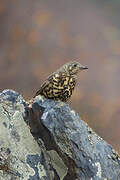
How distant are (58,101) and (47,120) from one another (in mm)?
304

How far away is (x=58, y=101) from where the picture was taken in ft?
10.6

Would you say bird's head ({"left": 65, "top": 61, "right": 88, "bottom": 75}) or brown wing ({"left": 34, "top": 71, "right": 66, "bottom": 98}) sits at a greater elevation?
bird's head ({"left": 65, "top": 61, "right": 88, "bottom": 75})

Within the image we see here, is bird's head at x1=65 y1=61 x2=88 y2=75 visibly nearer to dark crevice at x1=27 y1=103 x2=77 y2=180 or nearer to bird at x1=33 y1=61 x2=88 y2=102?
bird at x1=33 y1=61 x2=88 y2=102

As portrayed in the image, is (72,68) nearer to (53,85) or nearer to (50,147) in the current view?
(53,85)

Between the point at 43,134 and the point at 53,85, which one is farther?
the point at 53,85

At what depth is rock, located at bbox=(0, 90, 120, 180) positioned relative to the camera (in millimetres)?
2850

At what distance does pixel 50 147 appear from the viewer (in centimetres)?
298

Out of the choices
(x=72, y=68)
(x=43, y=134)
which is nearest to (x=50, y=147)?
(x=43, y=134)

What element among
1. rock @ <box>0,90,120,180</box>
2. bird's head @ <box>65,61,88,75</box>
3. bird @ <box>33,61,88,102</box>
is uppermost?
bird's head @ <box>65,61,88,75</box>

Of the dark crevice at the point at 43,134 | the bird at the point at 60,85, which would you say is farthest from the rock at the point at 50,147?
the bird at the point at 60,85

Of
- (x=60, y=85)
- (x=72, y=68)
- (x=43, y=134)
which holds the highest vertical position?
(x=72, y=68)

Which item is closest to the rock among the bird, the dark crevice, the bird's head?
the dark crevice

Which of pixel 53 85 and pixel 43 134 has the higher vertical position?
pixel 53 85

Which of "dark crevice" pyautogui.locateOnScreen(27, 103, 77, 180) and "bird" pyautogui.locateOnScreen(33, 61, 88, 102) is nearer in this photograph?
"dark crevice" pyautogui.locateOnScreen(27, 103, 77, 180)
